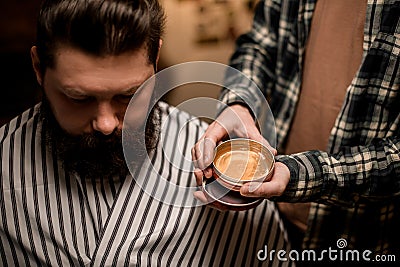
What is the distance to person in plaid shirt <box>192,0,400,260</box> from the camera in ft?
4.73

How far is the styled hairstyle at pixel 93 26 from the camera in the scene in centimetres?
120

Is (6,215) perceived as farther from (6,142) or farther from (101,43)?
(101,43)

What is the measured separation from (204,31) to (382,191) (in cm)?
201

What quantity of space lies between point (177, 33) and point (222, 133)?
1.84 m

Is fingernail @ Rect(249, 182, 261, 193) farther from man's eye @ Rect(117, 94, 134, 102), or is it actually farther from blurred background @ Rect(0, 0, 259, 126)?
blurred background @ Rect(0, 0, 259, 126)

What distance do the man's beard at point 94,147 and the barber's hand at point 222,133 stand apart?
189mm

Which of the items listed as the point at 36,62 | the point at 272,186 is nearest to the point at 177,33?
the point at 36,62

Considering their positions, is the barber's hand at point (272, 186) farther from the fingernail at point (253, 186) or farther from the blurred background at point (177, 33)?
the blurred background at point (177, 33)

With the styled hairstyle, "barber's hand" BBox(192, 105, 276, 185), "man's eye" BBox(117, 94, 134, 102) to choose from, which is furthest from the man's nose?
"barber's hand" BBox(192, 105, 276, 185)

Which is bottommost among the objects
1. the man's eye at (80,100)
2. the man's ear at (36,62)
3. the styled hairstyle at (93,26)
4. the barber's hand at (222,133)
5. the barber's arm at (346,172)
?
the barber's arm at (346,172)

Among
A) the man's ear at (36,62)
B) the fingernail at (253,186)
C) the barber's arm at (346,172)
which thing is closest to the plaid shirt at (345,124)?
the barber's arm at (346,172)

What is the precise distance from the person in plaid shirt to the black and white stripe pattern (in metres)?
0.24

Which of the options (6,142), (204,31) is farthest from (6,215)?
(204,31)

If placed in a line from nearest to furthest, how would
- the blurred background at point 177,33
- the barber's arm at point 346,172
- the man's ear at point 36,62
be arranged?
the man's ear at point 36,62 < the barber's arm at point 346,172 < the blurred background at point 177,33
